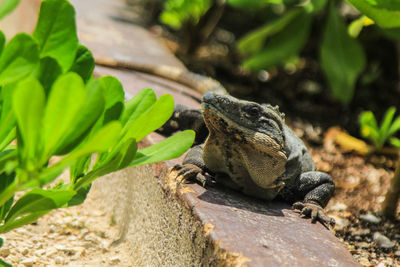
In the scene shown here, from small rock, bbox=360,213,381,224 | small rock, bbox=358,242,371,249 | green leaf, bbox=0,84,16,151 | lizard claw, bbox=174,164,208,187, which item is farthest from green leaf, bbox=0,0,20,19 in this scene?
small rock, bbox=360,213,381,224

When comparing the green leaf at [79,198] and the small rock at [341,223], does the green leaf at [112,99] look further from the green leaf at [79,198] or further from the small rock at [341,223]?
the small rock at [341,223]

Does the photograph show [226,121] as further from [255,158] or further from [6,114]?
[6,114]

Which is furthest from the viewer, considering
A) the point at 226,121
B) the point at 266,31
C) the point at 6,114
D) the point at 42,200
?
the point at 266,31

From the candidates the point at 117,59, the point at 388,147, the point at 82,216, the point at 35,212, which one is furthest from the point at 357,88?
the point at 35,212

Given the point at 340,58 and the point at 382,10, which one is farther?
the point at 340,58

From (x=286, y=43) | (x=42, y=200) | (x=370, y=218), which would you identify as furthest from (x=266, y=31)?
(x=42, y=200)

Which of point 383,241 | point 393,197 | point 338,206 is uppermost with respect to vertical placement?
point 393,197

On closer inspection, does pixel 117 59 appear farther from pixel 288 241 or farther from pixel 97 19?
pixel 288 241
